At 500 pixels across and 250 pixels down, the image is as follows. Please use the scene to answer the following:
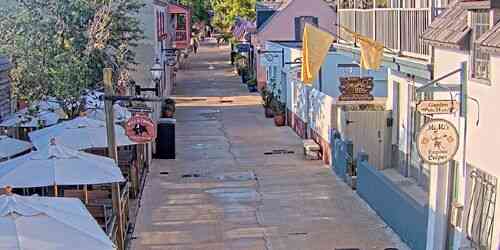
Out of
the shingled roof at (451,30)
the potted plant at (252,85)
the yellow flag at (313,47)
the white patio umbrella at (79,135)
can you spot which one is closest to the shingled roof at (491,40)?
the shingled roof at (451,30)

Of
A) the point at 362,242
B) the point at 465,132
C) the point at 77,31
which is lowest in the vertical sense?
the point at 362,242

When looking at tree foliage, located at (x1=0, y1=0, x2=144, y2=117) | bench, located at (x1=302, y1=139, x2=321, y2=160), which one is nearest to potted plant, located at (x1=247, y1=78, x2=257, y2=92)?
bench, located at (x1=302, y1=139, x2=321, y2=160)

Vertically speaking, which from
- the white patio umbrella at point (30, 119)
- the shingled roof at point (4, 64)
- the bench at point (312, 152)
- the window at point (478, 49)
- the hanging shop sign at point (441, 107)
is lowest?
the bench at point (312, 152)

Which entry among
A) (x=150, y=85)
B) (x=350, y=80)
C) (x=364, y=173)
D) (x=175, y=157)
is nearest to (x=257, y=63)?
(x=150, y=85)

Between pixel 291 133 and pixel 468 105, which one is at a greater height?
pixel 468 105

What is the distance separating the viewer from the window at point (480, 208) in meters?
11.3

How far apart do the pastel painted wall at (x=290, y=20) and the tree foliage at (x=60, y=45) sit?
2521 centimetres

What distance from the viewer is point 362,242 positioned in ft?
51.3

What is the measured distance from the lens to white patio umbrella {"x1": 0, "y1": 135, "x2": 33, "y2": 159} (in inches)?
686

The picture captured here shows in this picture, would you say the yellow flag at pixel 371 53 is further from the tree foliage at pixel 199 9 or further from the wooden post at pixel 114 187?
the tree foliage at pixel 199 9

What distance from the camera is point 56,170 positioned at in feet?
46.4

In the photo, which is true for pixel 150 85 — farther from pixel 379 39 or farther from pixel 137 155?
pixel 379 39

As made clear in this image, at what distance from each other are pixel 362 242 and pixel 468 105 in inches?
181

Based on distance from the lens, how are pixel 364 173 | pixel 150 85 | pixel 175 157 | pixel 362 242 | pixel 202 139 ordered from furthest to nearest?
pixel 150 85 < pixel 202 139 < pixel 175 157 < pixel 364 173 < pixel 362 242
